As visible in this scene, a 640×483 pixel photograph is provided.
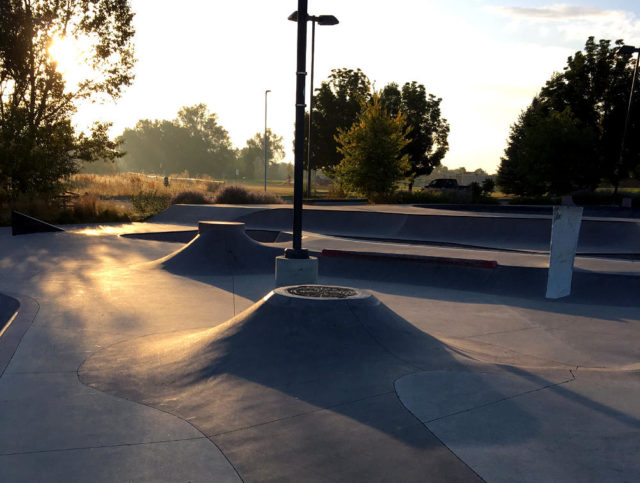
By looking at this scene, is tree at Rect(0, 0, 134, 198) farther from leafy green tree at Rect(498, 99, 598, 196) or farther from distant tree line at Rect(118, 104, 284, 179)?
distant tree line at Rect(118, 104, 284, 179)

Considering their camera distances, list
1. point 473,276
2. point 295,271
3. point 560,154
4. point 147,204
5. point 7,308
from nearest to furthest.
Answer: point 295,271
point 7,308
point 473,276
point 147,204
point 560,154

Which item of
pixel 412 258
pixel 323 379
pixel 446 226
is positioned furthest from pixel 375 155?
pixel 323 379

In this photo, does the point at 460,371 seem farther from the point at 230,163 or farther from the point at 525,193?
the point at 230,163

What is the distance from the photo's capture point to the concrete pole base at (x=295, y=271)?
7605 mm

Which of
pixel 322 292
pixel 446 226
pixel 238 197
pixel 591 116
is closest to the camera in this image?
pixel 322 292

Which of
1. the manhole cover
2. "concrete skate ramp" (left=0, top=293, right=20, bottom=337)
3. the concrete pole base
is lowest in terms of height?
"concrete skate ramp" (left=0, top=293, right=20, bottom=337)

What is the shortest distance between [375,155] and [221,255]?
840 inches

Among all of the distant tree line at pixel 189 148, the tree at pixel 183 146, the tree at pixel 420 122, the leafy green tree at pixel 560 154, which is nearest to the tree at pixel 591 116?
the leafy green tree at pixel 560 154

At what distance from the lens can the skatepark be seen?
3291 millimetres

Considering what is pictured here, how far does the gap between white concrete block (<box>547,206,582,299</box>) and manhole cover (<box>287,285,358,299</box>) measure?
4291mm

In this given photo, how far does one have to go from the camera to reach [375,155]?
31.1 metres

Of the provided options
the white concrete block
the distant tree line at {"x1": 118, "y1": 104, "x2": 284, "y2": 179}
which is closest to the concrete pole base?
the white concrete block

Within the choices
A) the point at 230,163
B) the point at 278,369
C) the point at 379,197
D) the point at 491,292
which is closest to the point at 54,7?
the point at 379,197

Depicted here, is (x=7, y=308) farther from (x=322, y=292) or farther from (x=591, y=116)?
(x=591, y=116)
